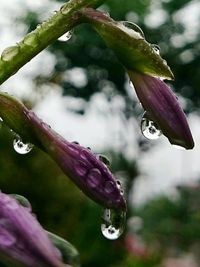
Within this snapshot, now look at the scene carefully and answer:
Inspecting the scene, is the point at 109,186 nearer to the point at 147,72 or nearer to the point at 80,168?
the point at 80,168

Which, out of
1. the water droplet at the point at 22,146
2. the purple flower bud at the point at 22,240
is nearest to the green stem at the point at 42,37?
the water droplet at the point at 22,146

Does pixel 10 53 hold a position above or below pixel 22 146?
above

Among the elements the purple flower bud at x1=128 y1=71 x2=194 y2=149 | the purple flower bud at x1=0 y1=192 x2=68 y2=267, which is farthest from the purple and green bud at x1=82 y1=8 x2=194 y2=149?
the purple flower bud at x1=0 y1=192 x2=68 y2=267

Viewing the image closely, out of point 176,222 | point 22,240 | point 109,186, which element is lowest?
point 176,222

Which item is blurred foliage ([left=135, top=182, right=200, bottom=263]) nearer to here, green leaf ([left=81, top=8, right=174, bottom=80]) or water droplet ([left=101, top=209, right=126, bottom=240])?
water droplet ([left=101, top=209, right=126, bottom=240])

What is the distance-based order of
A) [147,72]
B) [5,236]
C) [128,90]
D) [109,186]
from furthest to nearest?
[128,90]
[147,72]
[109,186]
[5,236]

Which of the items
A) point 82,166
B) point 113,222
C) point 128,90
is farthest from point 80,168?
point 128,90
